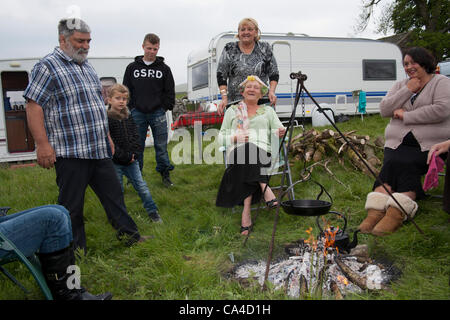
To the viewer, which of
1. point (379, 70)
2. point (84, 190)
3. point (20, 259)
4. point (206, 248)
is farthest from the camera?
point (379, 70)

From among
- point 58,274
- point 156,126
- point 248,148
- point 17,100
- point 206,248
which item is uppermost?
point 17,100

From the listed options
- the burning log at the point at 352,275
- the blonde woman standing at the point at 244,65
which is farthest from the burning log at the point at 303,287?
the blonde woman standing at the point at 244,65

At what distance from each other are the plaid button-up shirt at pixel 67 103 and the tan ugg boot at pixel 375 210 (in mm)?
2455

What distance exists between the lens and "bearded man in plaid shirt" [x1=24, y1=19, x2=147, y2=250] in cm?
259

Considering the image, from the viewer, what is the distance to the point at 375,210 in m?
3.29

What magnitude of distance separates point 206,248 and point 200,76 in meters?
9.54

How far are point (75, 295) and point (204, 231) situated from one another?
1513 millimetres

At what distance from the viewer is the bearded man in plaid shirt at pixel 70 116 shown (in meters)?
2.59

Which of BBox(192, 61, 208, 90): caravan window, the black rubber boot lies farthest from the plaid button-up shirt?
BBox(192, 61, 208, 90): caravan window

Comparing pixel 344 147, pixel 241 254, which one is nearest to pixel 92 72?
pixel 241 254

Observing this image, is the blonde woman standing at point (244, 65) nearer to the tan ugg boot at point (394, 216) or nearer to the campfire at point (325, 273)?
the tan ugg boot at point (394, 216)

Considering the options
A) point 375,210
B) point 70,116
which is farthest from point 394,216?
point 70,116

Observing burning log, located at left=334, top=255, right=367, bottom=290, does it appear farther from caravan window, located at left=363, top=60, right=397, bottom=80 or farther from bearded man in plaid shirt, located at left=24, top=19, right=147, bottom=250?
caravan window, located at left=363, top=60, right=397, bottom=80

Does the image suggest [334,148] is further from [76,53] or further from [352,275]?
[76,53]
